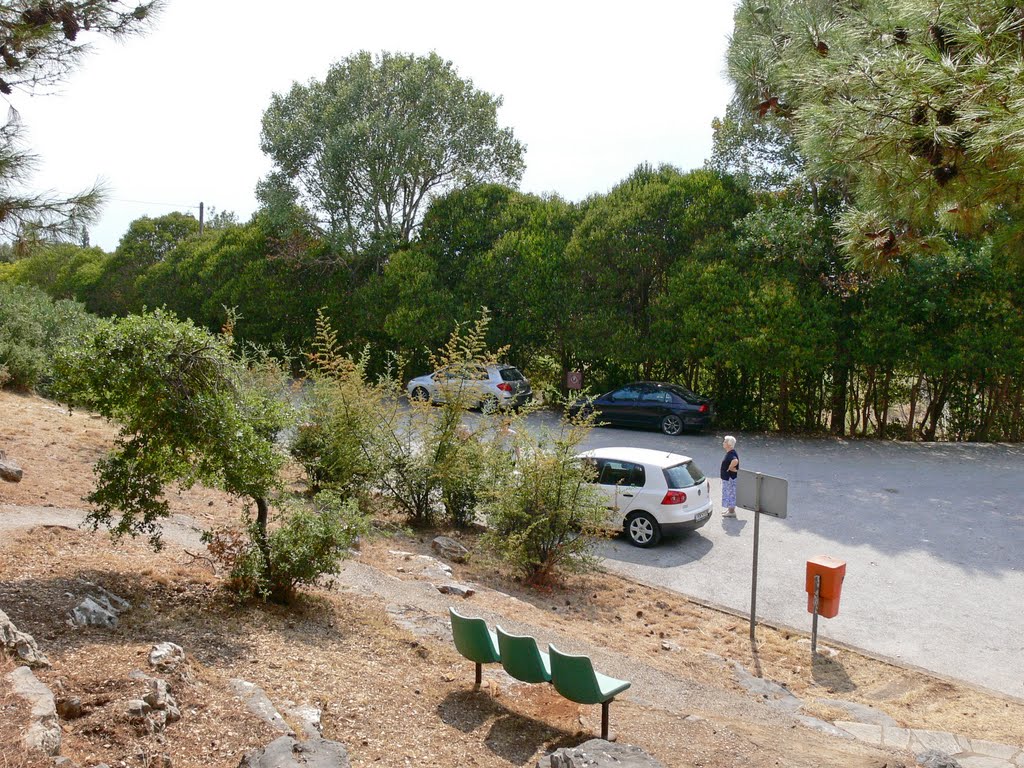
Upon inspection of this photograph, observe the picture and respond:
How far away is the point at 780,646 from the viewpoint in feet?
31.3

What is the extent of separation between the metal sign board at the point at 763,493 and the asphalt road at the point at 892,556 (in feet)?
5.23

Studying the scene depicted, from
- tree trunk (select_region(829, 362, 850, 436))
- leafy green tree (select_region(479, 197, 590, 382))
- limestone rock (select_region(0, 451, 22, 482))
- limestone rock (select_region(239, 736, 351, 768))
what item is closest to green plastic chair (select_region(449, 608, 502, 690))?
limestone rock (select_region(239, 736, 351, 768))

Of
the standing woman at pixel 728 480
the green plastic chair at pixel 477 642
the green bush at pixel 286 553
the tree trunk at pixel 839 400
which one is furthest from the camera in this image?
the tree trunk at pixel 839 400

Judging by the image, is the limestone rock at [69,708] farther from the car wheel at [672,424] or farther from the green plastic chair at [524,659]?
the car wheel at [672,424]

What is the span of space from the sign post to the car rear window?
2.59m

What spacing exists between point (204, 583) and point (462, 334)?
18623mm

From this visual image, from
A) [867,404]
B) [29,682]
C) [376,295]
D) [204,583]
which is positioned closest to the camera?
[29,682]

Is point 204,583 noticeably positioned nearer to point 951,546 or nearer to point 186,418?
point 186,418

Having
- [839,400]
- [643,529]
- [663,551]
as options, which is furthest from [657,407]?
[663,551]

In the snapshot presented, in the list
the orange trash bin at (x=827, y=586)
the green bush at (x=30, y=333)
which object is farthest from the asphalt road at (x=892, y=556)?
the green bush at (x=30, y=333)

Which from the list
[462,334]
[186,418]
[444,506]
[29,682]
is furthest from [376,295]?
[29,682]

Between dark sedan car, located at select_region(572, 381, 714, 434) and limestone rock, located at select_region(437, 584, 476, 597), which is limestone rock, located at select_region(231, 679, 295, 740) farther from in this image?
dark sedan car, located at select_region(572, 381, 714, 434)

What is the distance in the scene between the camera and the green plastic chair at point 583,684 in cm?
573

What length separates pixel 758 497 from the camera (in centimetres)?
988
